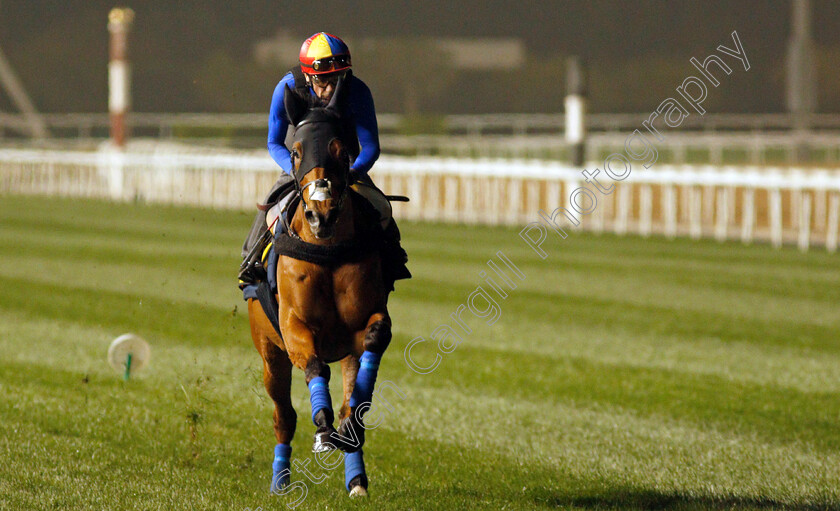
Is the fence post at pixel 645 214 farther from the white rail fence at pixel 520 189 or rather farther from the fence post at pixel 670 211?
the fence post at pixel 670 211


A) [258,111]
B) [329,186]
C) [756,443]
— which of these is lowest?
[756,443]

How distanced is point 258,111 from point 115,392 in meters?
32.3

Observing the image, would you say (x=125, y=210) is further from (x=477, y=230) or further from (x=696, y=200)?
(x=696, y=200)

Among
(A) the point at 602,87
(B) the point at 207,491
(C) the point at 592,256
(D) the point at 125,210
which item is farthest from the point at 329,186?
(A) the point at 602,87

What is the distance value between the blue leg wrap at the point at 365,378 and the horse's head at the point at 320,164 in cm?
44

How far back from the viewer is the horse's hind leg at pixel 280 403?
16.1ft

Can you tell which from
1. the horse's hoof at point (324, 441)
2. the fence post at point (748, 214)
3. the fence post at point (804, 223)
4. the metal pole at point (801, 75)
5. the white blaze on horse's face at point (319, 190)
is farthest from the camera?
the metal pole at point (801, 75)

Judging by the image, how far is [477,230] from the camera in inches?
701

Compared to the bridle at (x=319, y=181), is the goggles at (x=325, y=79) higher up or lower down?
higher up

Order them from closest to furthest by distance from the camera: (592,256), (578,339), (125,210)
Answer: (578,339) < (592,256) < (125,210)

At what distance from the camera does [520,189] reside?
18.8m

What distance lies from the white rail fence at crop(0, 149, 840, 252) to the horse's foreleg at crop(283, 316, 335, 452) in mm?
11030

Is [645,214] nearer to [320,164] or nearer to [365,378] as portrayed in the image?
[365,378]

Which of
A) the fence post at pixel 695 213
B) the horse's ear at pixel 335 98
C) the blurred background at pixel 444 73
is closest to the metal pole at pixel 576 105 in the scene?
the fence post at pixel 695 213
